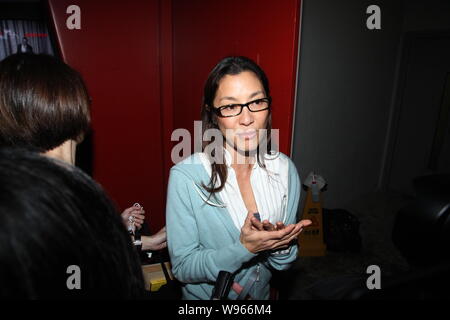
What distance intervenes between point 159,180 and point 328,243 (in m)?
2.03

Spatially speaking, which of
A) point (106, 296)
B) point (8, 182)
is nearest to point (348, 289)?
point (106, 296)

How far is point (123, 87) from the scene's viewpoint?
2.59m

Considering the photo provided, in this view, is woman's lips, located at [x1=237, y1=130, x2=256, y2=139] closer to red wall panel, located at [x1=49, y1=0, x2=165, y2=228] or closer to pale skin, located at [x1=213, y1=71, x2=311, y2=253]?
pale skin, located at [x1=213, y1=71, x2=311, y2=253]

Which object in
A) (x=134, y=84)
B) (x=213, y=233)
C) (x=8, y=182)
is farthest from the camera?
(x=134, y=84)

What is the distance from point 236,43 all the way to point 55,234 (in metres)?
1.80

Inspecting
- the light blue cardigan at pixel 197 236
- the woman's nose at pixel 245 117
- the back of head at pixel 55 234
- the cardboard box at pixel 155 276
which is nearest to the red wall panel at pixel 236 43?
the woman's nose at pixel 245 117

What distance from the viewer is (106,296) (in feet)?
1.66

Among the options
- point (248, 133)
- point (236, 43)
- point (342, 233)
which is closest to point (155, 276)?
point (248, 133)

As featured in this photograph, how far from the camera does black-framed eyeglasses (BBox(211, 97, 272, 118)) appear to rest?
4.46 ft

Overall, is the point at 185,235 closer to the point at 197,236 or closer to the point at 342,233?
the point at 197,236

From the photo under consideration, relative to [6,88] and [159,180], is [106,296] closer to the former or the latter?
[6,88]

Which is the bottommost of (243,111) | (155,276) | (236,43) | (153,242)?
(155,276)

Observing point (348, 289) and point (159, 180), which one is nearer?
point (348, 289)

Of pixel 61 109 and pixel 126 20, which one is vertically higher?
pixel 126 20
